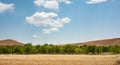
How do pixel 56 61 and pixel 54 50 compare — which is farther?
pixel 54 50

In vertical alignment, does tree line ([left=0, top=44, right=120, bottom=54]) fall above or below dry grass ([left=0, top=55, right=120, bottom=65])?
above

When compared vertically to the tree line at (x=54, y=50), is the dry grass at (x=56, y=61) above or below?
below

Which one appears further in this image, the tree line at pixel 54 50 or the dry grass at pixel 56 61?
the tree line at pixel 54 50

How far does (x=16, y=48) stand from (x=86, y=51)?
128 feet

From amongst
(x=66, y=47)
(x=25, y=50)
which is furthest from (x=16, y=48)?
(x=66, y=47)

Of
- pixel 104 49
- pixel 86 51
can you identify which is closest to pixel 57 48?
pixel 86 51

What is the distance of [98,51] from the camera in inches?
6378

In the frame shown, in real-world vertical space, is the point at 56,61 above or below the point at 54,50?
below

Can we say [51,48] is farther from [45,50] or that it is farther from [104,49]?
[104,49]

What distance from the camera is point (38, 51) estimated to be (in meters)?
161

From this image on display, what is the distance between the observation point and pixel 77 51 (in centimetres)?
15838

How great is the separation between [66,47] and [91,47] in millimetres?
14201

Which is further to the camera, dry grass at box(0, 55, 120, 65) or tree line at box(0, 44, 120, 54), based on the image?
tree line at box(0, 44, 120, 54)

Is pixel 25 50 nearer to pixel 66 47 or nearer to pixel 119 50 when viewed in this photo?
pixel 66 47
